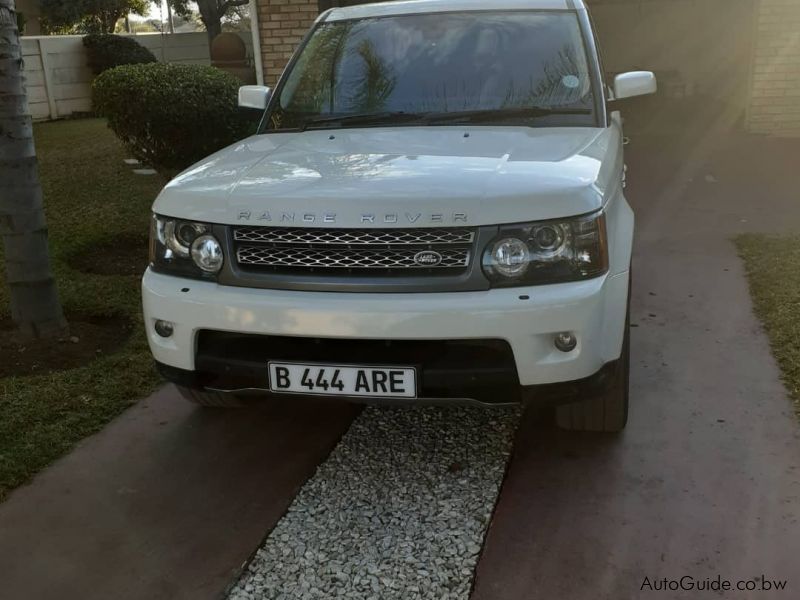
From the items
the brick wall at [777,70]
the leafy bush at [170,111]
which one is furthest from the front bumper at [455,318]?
the brick wall at [777,70]

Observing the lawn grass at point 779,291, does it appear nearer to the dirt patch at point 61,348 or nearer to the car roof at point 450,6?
the car roof at point 450,6

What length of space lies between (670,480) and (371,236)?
1.56 metres

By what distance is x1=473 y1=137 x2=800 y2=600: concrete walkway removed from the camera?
279cm

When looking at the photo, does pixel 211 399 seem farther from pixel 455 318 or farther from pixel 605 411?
pixel 605 411

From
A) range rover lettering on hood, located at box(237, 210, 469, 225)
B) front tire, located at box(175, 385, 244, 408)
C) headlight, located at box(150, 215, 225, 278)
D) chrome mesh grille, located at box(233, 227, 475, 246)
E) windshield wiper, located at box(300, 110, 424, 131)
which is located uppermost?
windshield wiper, located at box(300, 110, 424, 131)

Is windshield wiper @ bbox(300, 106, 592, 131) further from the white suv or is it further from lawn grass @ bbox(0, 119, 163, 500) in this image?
lawn grass @ bbox(0, 119, 163, 500)

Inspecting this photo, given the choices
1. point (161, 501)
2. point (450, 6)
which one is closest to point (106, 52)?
point (450, 6)

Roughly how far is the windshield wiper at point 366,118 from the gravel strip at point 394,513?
4.66 feet

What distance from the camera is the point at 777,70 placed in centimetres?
1109

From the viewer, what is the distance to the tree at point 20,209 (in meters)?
4.64

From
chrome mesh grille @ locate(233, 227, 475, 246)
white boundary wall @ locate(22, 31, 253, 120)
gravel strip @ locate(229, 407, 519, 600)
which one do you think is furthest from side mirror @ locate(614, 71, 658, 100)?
white boundary wall @ locate(22, 31, 253, 120)

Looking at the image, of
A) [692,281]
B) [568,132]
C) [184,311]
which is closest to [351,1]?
[692,281]

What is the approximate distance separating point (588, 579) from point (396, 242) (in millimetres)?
1309

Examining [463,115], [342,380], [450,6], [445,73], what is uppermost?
[450,6]
